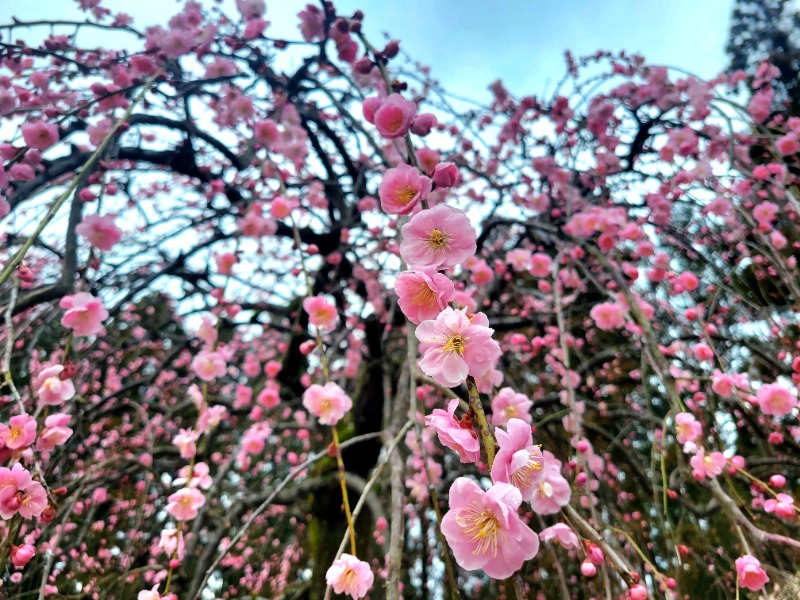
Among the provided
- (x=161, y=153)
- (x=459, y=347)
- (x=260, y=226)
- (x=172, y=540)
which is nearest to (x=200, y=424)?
(x=172, y=540)

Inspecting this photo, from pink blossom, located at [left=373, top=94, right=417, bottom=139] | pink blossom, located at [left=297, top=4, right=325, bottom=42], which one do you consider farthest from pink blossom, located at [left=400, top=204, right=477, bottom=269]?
pink blossom, located at [left=297, top=4, right=325, bottom=42]

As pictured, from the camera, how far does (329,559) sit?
2566mm

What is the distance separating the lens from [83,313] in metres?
1.29

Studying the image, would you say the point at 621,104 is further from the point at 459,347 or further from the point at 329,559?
the point at 329,559

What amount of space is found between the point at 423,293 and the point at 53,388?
940 mm

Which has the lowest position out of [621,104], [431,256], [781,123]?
[431,256]

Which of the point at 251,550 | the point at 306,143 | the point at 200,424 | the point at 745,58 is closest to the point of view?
the point at 200,424

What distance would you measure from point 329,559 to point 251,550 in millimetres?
2317

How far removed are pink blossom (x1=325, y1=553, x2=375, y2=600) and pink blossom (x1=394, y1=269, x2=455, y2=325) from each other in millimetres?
412

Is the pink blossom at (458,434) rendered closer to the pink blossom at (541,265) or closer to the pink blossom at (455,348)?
the pink blossom at (455,348)

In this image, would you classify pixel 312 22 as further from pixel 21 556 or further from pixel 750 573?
pixel 750 573

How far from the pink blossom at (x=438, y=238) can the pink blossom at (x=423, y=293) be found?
3 centimetres

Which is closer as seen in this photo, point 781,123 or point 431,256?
point 431,256

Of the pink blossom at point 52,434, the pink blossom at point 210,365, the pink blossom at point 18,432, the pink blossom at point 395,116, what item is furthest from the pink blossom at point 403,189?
the pink blossom at point 210,365
